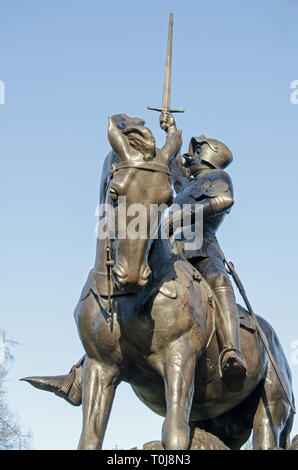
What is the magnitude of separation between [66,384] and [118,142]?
267 centimetres

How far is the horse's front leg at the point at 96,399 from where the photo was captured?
253 inches

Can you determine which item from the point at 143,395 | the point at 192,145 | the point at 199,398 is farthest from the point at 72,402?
the point at 192,145

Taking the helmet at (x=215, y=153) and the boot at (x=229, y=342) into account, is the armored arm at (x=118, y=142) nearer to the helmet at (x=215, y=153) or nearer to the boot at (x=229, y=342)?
the boot at (x=229, y=342)

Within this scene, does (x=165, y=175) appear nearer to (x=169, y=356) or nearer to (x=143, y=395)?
(x=169, y=356)

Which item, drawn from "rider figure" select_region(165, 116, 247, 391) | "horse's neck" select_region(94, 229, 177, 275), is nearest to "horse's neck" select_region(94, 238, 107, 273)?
"horse's neck" select_region(94, 229, 177, 275)

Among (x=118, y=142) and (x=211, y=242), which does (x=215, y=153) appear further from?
(x=118, y=142)

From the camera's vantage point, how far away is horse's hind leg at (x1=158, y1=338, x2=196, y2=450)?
19.3 feet

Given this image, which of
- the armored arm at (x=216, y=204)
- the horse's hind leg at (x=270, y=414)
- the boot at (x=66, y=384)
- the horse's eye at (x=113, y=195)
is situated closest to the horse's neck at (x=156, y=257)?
the horse's eye at (x=113, y=195)

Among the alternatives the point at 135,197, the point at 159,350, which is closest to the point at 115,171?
the point at 135,197

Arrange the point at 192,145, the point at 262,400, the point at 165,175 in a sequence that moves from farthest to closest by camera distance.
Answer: the point at 192,145 → the point at 262,400 → the point at 165,175

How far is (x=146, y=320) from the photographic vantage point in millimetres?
6359

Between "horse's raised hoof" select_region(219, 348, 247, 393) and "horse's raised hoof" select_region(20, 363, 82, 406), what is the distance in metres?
1.47
